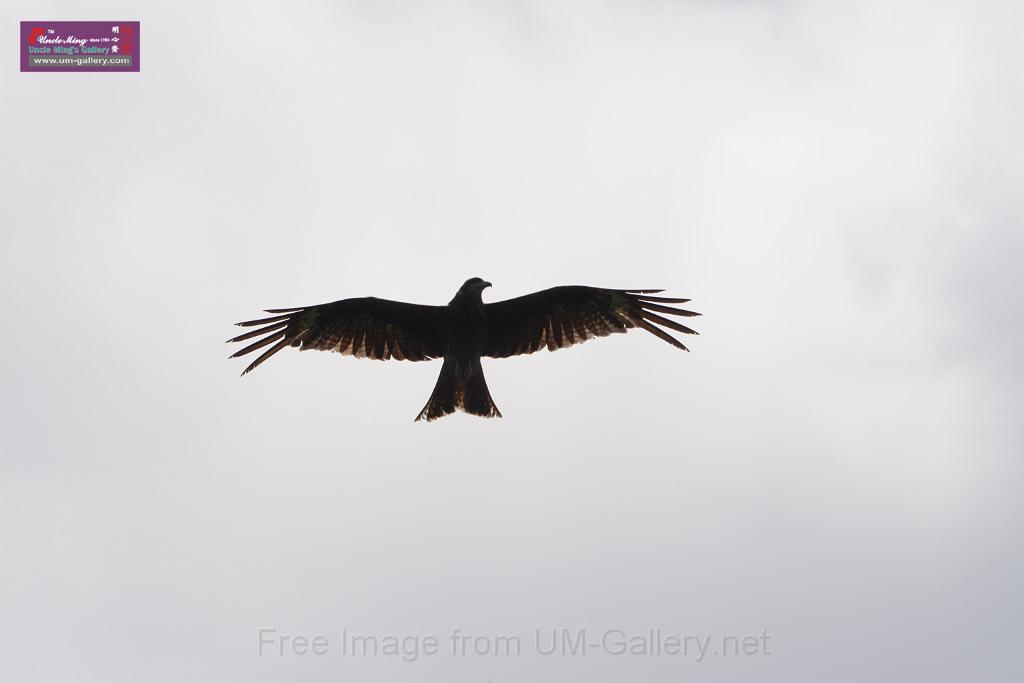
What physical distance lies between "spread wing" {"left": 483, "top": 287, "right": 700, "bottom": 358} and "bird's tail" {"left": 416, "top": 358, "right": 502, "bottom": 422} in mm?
676

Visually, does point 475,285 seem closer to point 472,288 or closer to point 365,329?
point 472,288

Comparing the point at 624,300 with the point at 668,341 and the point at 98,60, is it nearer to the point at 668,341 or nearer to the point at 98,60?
the point at 668,341

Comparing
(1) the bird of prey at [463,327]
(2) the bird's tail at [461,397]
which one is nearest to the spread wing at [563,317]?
(1) the bird of prey at [463,327]

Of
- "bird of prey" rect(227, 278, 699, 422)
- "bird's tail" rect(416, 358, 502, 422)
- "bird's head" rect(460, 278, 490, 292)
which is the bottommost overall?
"bird's tail" rect(416, 358, 502, 422)

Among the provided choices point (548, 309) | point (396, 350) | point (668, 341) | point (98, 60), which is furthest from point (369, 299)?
point (98, 60)

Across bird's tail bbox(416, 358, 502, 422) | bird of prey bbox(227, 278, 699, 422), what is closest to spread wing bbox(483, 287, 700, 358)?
bird of prey bbox(227, 278, 699, 422)

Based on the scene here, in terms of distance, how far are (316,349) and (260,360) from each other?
2.84ft

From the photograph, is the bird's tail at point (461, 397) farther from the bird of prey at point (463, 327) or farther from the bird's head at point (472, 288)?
the bird's head at point (472, 288)

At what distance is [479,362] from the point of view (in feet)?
59.3

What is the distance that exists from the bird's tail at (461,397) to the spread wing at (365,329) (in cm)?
73

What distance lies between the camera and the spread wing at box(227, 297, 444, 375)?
18141mm

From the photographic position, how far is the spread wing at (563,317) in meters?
17.7

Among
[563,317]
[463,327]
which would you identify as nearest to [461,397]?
[463,327]

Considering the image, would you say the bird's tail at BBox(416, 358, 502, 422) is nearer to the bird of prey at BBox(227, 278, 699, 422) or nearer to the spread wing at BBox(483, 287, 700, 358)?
the bird of prey at BBox(227, 278, 699, 422)
